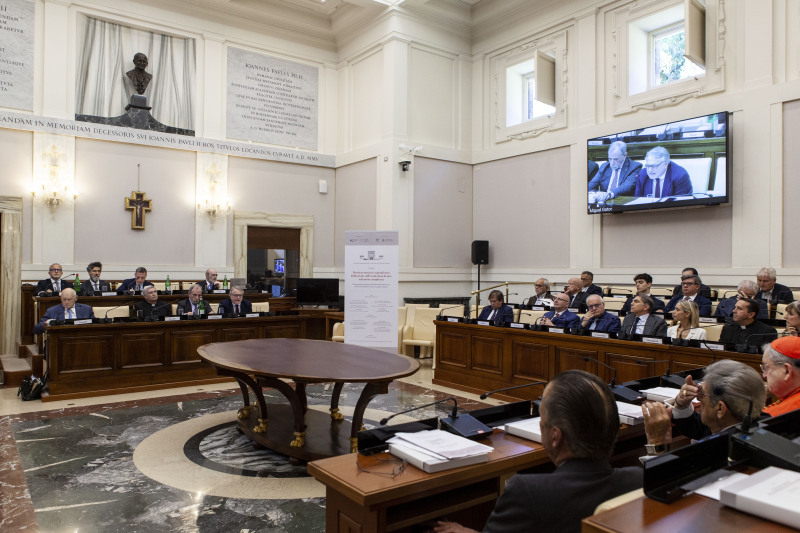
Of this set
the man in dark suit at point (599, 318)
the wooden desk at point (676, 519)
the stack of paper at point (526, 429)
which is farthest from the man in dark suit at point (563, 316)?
the wooden desk at point (676, 519)

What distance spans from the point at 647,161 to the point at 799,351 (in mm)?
6662

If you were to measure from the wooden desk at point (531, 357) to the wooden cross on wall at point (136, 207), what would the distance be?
5879 millimetres

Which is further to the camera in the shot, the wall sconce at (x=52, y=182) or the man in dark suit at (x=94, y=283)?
the wall sconce at (x=52, y=182)

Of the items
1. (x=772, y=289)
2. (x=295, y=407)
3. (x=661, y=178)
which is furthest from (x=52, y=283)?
(x=772, y=289)

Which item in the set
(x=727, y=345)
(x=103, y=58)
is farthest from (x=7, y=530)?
(x=103, y=58)

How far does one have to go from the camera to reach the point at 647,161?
8359 millimetres

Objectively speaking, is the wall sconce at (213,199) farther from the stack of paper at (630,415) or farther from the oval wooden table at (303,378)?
the stack of paper at (630,415)

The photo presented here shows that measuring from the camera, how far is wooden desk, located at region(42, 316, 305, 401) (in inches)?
234

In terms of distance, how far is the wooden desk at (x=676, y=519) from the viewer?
111 centimetres

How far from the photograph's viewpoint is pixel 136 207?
386 inches

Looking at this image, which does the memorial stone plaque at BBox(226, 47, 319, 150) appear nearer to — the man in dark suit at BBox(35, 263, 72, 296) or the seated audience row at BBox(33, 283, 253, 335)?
the man in dark suit at BBox(35, 263, 72, 296)

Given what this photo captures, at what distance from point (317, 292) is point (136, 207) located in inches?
136

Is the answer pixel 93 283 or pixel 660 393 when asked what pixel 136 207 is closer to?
pixel 93 283

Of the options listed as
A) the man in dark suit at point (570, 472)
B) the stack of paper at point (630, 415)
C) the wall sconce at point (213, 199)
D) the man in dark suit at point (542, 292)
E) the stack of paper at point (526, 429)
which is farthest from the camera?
the wall sconce at point (213, 199)
